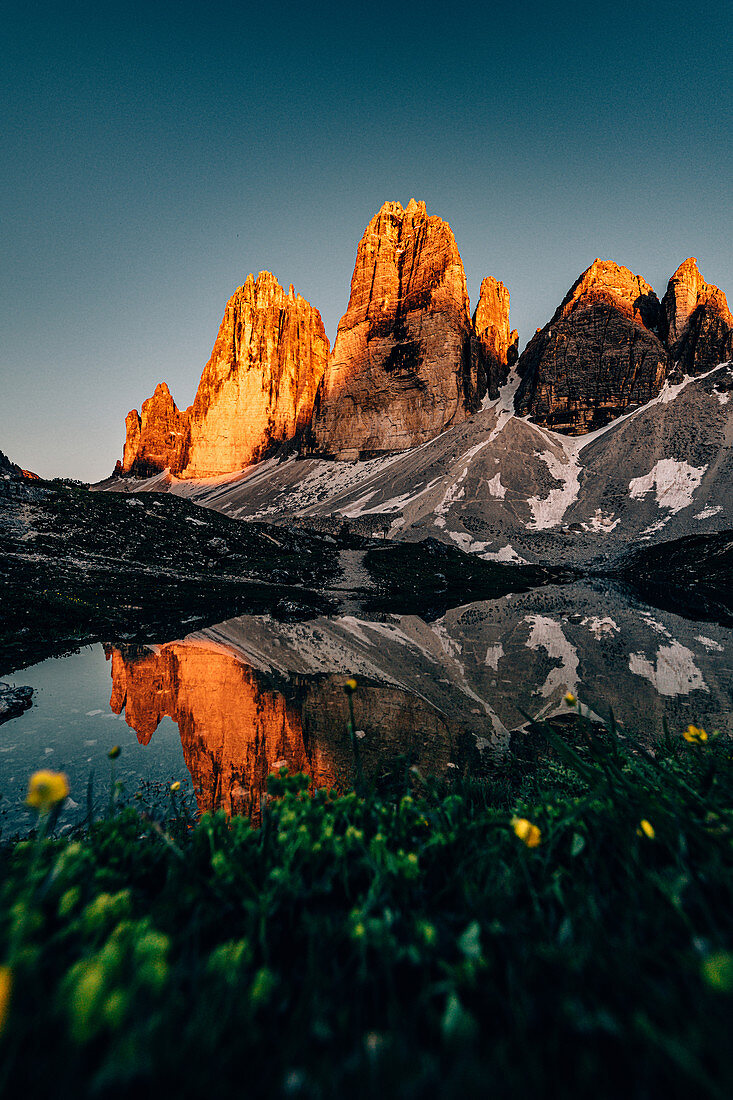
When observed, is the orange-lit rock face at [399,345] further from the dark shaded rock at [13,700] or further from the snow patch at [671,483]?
the dark shaded rock at [13,700]

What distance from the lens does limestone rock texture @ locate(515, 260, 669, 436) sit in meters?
105

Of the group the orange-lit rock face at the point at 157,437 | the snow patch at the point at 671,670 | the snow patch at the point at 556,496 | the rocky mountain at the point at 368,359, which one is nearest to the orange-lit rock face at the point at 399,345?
the rocky mountain at the point at 368,359

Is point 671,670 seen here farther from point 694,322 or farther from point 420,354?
point 694,322

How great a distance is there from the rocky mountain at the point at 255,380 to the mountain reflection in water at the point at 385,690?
145698 mm

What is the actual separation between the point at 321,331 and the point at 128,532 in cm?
14963

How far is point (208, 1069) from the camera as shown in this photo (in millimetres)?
1022

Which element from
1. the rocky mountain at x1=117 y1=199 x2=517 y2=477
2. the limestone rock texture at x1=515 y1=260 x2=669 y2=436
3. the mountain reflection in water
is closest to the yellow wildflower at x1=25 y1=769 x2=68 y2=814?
the mountain reflection in water

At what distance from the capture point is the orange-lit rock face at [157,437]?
638 ft

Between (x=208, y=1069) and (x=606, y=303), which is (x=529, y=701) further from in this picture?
(x=606, y=303)

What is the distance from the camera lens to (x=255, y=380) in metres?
154

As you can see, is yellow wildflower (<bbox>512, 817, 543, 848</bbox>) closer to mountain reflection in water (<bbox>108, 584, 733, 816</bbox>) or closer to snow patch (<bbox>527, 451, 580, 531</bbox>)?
mountain reflection in water (<bbox>108, 584, 733, 816</bbox>)

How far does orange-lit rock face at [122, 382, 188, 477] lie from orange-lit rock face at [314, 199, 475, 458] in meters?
96.2

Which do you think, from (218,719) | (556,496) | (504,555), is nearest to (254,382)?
(556,496)

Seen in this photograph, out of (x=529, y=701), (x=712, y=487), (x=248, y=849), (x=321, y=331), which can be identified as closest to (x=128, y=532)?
(x=529, y=701)
